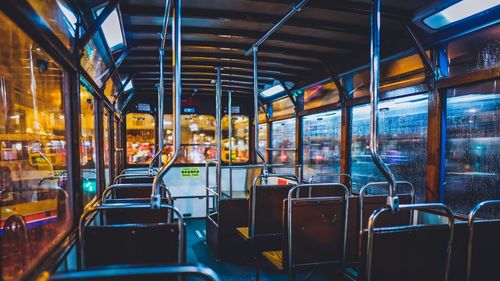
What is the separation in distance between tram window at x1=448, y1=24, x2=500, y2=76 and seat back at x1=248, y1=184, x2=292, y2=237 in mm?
2034

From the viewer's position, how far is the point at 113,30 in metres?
2.93

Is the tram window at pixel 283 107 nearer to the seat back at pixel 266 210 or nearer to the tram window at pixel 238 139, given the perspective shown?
the tram window at pixel 238 139

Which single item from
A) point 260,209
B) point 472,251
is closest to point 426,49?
point 472,251

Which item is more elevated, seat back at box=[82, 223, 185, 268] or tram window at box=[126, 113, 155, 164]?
tram window at box=[126, 113, 155, 164]

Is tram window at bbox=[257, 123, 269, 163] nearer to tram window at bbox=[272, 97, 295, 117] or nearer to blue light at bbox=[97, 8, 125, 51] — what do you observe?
tram window at bbox=[272, 97, 295, 117]

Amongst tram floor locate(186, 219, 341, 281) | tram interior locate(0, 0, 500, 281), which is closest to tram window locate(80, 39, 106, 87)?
tram interior locate(0, 0, 500, 281)

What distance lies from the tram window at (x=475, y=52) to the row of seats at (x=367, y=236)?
1211 millimetres

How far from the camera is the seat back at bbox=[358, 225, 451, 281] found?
1.64 meters

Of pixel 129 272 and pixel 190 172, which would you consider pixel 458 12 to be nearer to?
pixel 129 272

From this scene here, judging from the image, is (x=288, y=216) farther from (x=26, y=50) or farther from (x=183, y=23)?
(x=26, y=50)

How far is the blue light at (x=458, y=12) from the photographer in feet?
7.70

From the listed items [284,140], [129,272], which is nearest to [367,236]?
[129,272]

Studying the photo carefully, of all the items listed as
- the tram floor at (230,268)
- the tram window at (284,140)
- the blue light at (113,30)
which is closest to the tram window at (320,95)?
the tram window at (284,140)

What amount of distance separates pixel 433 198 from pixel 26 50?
11.7ft
